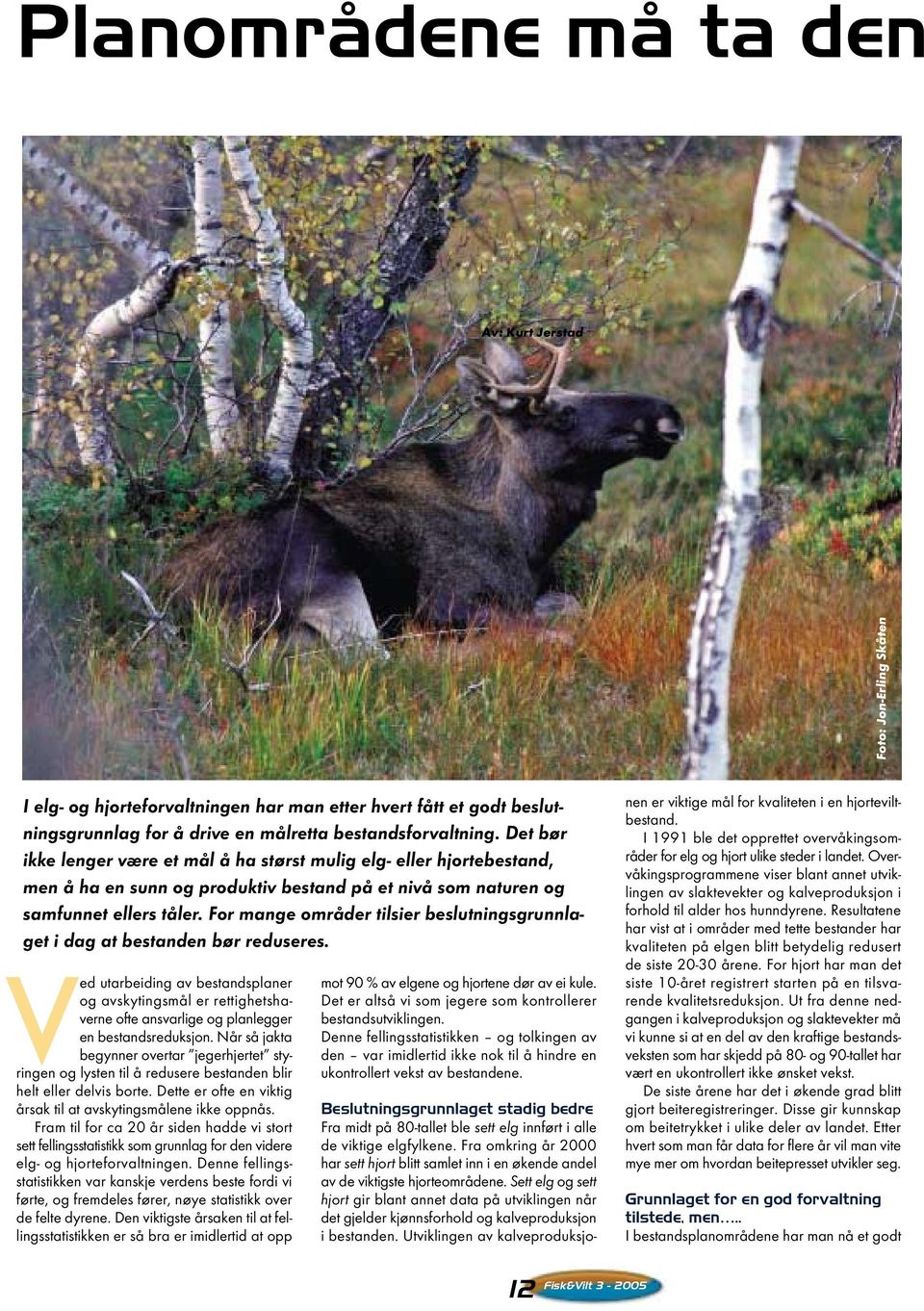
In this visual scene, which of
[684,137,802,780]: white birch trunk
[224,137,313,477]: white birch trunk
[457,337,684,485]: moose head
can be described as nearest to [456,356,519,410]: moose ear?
[457,337,684,485]: moose head

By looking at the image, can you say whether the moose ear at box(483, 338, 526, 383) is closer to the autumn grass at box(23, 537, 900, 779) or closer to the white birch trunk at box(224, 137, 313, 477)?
the white birch trunk at box(224, 137, 313, 477)

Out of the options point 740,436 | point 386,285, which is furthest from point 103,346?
point 740,436

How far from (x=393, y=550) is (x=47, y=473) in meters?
2.34

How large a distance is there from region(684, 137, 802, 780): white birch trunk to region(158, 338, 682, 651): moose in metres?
3.15

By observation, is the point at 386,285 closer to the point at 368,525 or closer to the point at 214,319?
the point at 214,319

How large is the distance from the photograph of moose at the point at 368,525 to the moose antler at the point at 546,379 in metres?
0.02

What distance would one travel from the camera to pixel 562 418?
1112cm

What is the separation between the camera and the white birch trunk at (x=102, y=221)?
35.1 ft

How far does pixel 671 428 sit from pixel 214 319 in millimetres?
3070

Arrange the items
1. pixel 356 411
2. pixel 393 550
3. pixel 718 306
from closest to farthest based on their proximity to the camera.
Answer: pixel 393 550, pixel 356 411, pixel 718 306
